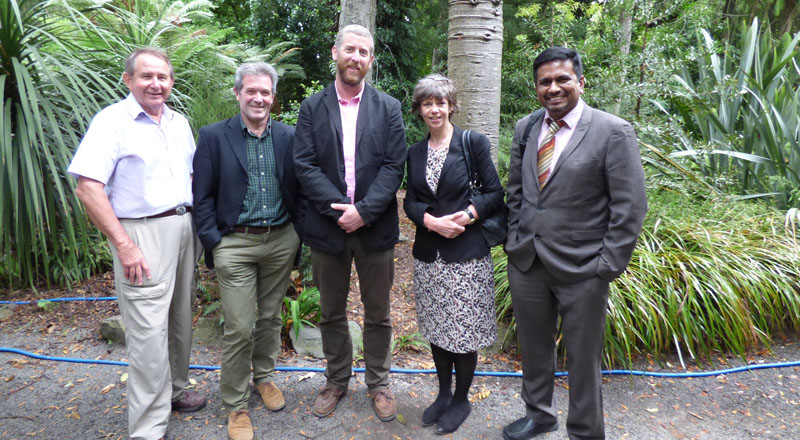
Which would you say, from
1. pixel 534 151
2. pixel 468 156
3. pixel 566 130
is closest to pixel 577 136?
pixel 566 130

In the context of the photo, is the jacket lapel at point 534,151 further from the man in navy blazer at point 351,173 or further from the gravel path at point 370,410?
the gravel path at point 370,410

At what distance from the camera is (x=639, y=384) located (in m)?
3.12

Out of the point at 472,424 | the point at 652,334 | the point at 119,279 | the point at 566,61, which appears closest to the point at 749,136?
the point at 652,334

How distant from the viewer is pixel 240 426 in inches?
101

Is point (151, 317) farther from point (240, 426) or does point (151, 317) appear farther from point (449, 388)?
point (449, 388)

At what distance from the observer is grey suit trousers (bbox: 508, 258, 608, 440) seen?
2211 millimetres

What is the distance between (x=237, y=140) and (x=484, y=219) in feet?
4.56

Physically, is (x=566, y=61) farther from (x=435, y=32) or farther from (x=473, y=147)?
(x=435, y=32)

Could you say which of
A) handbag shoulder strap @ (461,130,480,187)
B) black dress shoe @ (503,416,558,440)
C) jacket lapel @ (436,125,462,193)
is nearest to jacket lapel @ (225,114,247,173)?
jacket lapel @ (436,125,462,193)

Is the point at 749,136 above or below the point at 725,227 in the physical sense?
above

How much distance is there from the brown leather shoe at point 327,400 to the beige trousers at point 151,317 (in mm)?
793

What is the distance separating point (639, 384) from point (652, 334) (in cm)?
35

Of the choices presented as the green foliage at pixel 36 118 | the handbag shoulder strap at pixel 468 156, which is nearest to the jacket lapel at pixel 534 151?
the handbag shoulder strap at pixel 468 156

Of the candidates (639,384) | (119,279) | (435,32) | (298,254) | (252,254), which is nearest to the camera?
(119,279)
